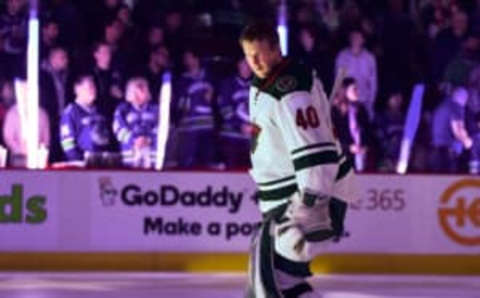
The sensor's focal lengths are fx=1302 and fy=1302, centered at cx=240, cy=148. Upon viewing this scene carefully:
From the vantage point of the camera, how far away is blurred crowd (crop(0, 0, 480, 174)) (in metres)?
10.3

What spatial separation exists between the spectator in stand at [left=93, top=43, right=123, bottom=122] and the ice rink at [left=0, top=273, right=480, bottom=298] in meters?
1.38

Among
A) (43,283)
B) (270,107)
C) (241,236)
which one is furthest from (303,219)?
(241,236)

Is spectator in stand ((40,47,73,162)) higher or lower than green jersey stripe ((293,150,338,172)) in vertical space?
lower

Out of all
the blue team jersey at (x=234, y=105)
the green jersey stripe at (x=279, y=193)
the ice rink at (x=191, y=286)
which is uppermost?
the green jersey stripe at (x=279, y=193)

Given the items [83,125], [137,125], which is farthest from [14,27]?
[137,125]

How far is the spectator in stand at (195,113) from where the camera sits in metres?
10.5

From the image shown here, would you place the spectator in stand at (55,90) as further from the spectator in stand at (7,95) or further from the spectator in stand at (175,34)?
the spectator in stand at (175,34)

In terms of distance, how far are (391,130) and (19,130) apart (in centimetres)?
309

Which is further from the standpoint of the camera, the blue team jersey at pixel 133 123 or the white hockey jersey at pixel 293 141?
the blue team jersey at pixel 133 123

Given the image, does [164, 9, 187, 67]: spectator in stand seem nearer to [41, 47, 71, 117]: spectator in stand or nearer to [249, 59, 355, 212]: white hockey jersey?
[41, 47, 71, 117]: spectator in stand

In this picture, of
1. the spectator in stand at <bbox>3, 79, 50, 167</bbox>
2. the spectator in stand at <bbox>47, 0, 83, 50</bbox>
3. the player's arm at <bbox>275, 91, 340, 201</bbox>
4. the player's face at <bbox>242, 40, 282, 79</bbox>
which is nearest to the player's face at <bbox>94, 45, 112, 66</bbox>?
the spectator in stand at <bbox>47, 0, 83, 50</bbox>

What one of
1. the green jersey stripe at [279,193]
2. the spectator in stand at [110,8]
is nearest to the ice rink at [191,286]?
the spectator in stand at [110,8]

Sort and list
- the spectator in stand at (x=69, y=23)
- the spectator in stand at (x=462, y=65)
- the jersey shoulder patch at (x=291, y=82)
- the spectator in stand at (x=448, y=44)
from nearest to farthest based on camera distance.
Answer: the jersey shoulder patch at (x=291, y=82) < the spectator in stand at (x=69, y=23) < the spectator in stand at (x=462, y=65) < the spectator in stand at (x=448, y=44)

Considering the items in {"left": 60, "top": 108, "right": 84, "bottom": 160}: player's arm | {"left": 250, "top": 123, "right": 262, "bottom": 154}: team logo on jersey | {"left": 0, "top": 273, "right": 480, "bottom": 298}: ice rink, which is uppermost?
{"left": 250, "top": 123, "right": 262, "bottom": 154}: team logo on jersey
